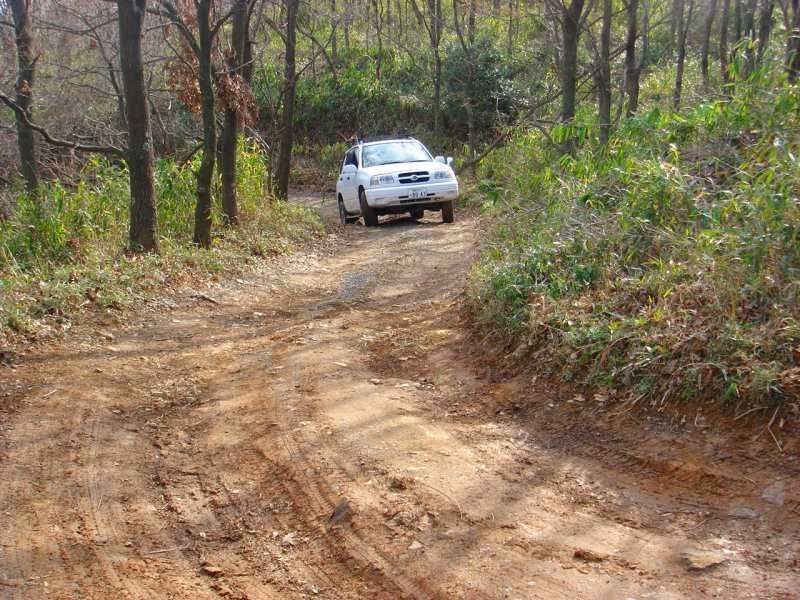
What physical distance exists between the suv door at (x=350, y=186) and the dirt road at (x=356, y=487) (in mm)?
9553

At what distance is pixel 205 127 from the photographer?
454 inches

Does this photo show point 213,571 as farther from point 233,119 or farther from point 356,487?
point 233,119

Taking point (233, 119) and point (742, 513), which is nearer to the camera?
point (742, 513)

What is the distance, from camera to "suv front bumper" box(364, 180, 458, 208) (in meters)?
15.6

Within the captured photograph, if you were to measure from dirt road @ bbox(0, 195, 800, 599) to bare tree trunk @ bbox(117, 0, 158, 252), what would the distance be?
10.1 feet

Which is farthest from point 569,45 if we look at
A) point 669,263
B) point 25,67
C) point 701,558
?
point 701,558

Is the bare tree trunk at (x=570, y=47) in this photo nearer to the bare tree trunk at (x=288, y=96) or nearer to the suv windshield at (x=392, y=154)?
the suv windshield at (x=392, y=154)

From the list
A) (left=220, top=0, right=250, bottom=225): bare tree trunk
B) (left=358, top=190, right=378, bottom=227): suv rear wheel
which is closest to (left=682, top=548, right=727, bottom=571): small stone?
(left=220, top=0, right=250, bottom=225): bare tree trunk

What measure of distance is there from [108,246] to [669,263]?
721 centimetres

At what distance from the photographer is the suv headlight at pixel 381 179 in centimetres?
1565

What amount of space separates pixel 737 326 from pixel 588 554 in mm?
1934

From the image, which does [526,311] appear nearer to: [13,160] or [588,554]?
[588,554]

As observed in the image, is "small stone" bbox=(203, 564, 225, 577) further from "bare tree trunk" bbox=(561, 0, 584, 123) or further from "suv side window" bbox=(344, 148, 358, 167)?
"suv side window" bbox=(344, 148, 358, 167)

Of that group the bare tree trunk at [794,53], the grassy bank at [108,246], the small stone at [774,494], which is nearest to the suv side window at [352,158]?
the grassy bank at [108,246]
